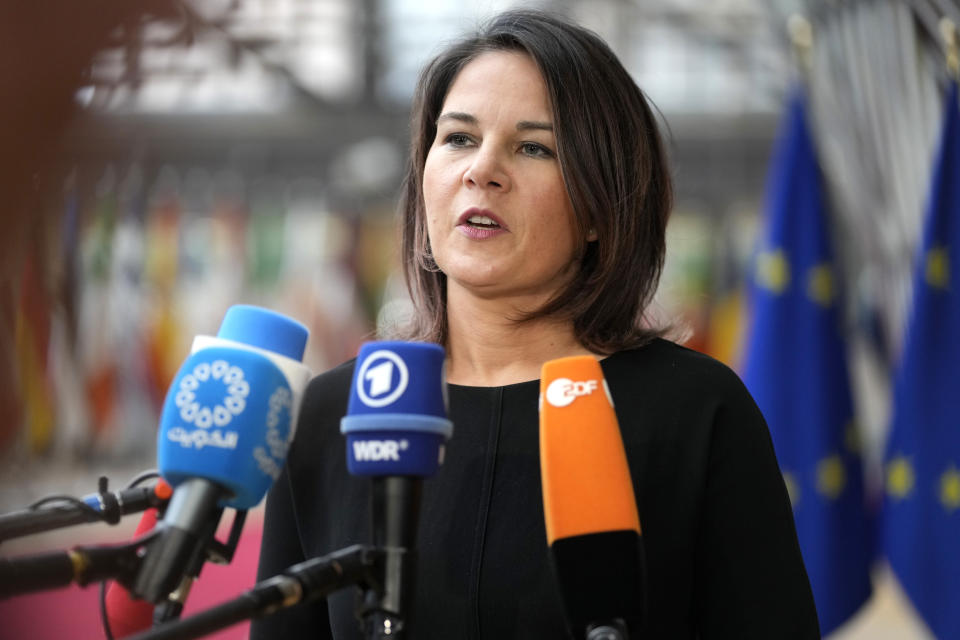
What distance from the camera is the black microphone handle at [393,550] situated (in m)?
0.90

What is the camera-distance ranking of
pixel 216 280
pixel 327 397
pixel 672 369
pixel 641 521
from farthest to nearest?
pixel 216 280 < pixel 327 397 < pixel 672 369 < pixel 641 521

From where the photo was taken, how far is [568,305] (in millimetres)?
1586

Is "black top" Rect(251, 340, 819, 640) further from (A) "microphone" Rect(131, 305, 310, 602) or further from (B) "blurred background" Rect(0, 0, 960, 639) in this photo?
(A) "microphone" Rect(131, 305, 310, 602)

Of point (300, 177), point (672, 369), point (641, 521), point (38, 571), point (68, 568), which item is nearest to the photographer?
point (38, 571)

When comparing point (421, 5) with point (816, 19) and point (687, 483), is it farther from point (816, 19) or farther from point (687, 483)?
point (687, 483)

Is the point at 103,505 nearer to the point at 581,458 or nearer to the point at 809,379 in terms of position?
the point at 581,458

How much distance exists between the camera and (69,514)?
0.92m

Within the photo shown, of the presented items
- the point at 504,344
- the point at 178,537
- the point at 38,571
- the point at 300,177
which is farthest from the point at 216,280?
the point at 38,571

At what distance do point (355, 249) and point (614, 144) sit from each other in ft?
27.3

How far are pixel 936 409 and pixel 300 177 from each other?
873cm

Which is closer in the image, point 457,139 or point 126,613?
point 126,613

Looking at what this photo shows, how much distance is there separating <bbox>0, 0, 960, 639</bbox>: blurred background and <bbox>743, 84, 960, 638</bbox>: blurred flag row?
0.08 metres

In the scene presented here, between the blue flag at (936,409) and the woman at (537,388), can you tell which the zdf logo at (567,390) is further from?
the blue flag at (936,409)

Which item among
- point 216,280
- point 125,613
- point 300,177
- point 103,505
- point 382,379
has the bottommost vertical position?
point 125,613
